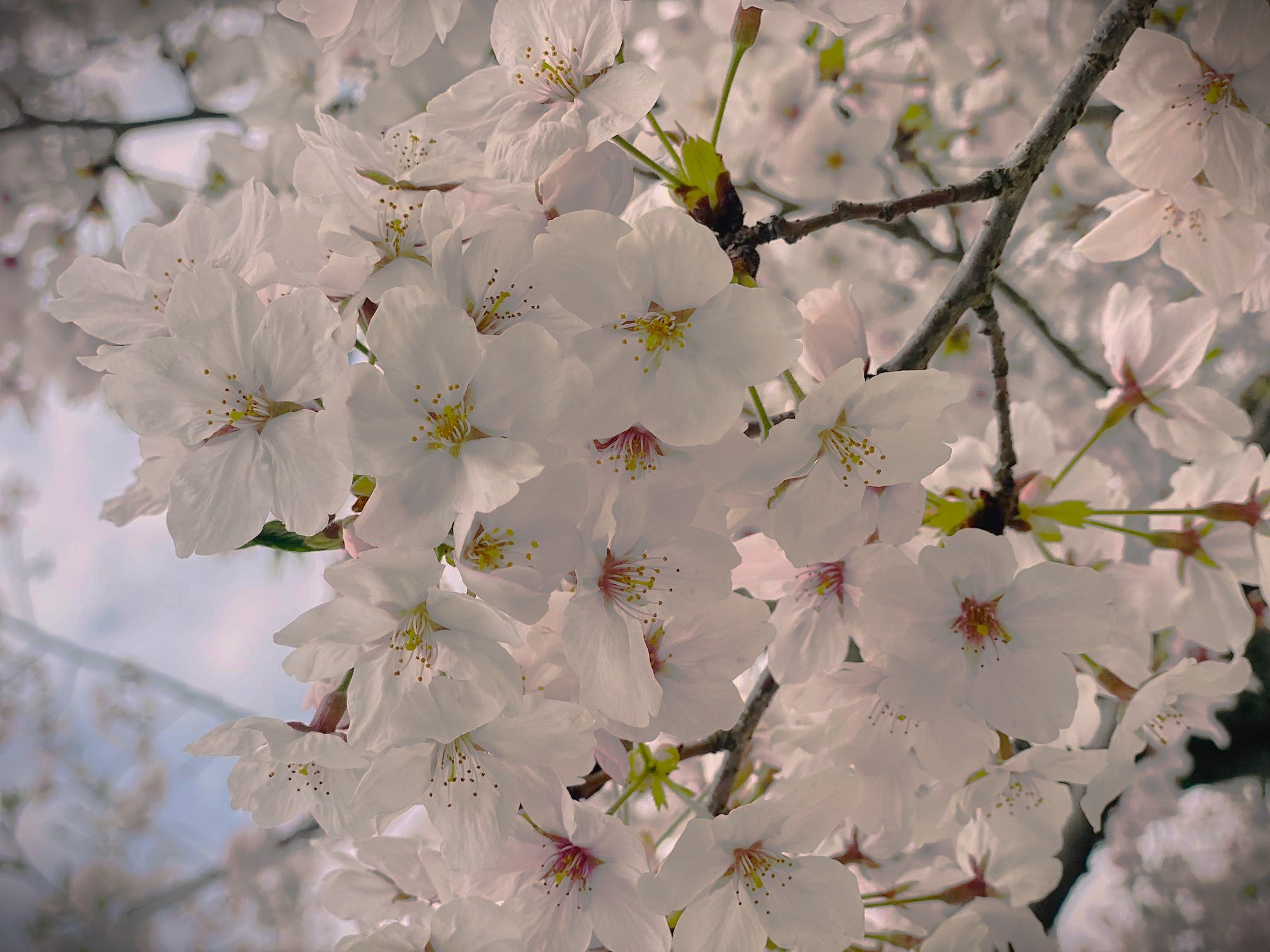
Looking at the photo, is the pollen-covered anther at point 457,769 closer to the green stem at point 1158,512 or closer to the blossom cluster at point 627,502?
the blossom cluster at point 627,502

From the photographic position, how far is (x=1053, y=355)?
234 centimetres

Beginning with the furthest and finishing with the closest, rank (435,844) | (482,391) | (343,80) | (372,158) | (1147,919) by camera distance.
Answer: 1. (1147,919)
2. (343,80)
3. (435,844)
4. (372,158)
5. (482,391)

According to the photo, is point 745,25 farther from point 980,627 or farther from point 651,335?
point 980,627

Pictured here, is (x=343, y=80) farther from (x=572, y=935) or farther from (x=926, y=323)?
(x=572, y=935)

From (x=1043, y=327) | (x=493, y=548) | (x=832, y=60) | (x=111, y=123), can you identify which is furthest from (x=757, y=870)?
(x=111, y=123)

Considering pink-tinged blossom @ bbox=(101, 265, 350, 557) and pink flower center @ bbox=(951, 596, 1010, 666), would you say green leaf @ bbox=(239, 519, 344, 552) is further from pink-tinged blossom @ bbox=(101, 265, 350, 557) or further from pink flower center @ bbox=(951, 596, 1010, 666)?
pink flower center @ bbox=(951, 596, 1010, 666)

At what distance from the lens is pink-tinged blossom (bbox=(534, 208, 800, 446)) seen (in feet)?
1.44

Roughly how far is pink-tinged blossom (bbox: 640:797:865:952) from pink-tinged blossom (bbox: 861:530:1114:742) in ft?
0.45

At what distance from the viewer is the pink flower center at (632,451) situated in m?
0.50

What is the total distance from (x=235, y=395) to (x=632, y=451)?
0.81ft

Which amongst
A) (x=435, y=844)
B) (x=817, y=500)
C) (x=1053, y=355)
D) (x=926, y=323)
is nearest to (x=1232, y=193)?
(x=926, y=323)

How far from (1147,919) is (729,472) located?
3858 millimetres

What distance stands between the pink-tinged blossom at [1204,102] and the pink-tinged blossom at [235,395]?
0.71m

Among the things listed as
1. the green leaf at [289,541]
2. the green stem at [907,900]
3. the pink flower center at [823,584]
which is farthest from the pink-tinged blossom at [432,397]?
the green stem at [907,900]
